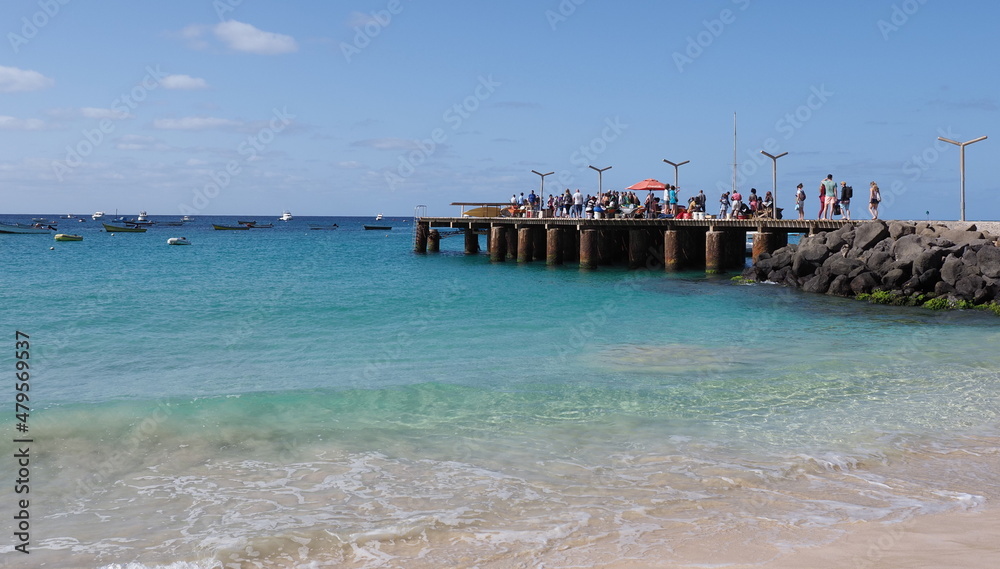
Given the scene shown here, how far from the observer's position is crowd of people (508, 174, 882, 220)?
27.5m

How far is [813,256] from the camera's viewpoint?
24656mm

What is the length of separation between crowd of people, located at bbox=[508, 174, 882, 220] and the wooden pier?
2.71 feet

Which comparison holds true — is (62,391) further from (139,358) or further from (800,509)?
(800,509)

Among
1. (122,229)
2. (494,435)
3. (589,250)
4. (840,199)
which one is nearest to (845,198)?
(840,199)

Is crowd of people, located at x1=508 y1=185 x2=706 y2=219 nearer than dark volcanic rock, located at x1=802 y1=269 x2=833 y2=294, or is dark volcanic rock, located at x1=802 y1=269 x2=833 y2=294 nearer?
dark volcanic rock, located at x1=802 y1=269 x2=833 y2=294

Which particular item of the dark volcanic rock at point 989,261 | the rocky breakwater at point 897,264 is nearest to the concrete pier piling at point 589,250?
the rocky breakwater at point 897,264

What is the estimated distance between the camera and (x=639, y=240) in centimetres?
3428

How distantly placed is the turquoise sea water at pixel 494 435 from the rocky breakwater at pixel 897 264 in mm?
2090

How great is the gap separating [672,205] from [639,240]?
82.2 inches

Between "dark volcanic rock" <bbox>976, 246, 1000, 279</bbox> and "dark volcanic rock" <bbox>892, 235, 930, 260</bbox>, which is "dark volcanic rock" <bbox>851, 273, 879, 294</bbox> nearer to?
"dark volcanic rock" <bbox>892, 235, 930, 260</bbox>

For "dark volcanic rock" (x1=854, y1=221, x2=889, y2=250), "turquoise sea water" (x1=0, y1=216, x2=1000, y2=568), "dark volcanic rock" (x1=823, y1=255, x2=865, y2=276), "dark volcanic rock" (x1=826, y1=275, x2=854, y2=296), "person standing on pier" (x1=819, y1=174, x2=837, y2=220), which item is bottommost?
"turquoise sea water" (x1=0, y1=216, x2=1000, y2=568)

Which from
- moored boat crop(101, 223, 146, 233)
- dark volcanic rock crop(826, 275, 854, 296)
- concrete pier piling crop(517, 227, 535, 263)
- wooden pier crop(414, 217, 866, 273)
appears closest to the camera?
dark volcanic rock crop(826, 275, 854, 296)

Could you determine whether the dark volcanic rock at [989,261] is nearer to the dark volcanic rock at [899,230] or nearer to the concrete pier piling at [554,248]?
the dark volcanic rock at [899,230]

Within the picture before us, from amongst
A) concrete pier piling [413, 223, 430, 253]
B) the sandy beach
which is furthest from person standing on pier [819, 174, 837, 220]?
concrete pier piling [413, 223, 430, 253]
